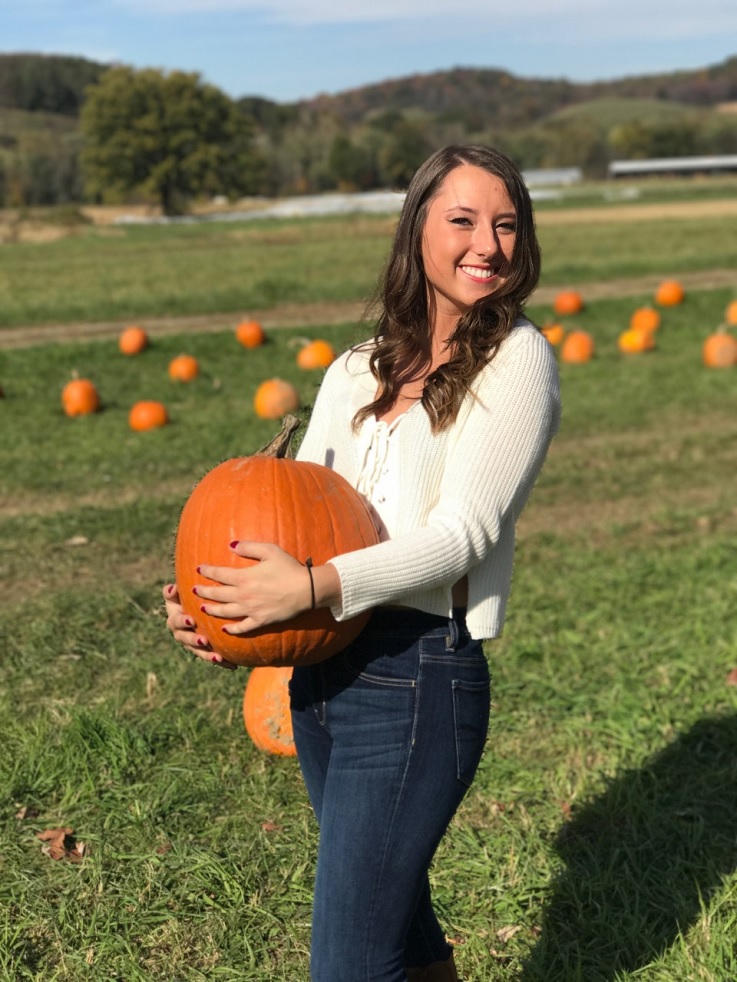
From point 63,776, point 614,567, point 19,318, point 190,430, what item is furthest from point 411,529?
point 19,318

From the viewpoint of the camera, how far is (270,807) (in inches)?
165

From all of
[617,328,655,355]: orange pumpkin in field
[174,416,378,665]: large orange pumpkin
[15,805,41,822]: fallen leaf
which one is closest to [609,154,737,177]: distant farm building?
[617,328,655,355]: orange pumpkin in field

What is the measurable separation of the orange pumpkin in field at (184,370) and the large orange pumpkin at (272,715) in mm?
8646

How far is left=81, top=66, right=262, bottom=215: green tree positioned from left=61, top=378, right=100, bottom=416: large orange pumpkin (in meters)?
85.0

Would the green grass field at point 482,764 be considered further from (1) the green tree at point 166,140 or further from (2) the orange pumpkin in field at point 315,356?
(1) the green tree at point 166,140

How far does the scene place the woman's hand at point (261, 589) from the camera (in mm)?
2119

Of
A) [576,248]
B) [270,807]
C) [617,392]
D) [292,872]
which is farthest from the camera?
A: [576,248]

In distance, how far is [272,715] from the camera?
178 inches

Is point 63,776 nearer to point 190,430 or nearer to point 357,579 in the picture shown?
point 357,579

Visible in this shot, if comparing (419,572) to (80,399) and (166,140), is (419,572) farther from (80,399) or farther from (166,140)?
(166,140)

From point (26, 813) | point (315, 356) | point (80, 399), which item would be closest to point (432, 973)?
point (26, 813)

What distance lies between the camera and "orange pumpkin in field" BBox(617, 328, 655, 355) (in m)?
14.3

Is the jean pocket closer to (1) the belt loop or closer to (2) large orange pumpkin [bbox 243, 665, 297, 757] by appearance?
(1) the belt loop

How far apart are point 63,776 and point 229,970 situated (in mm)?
1327
